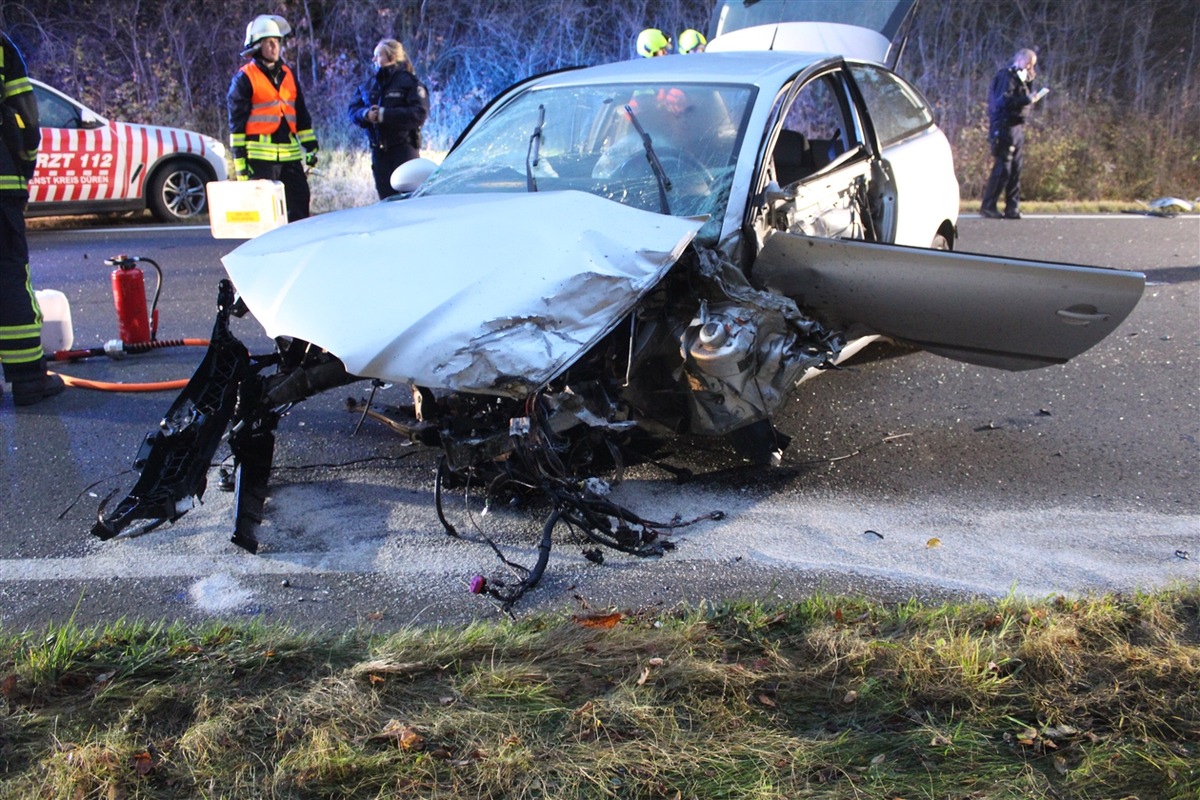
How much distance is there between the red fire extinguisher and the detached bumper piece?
8.46 feet

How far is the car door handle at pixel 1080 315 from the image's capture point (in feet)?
12.2

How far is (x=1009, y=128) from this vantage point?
11758 mm

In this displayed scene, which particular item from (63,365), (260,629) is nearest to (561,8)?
(63,365)

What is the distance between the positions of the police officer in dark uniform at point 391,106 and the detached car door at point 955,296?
592cm

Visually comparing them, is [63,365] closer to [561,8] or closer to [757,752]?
[757,752]

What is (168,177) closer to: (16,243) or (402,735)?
(16,243)

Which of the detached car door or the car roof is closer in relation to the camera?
the detached car door

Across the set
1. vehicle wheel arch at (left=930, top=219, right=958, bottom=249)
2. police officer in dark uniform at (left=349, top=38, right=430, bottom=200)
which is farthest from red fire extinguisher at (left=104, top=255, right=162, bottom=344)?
vehicle wheel arch at (left=930, top=219, right=958, bottom=249)

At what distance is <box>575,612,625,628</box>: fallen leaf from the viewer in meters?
3.15

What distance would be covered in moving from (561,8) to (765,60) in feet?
43.9

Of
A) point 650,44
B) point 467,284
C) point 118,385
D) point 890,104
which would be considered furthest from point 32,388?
point 650,44

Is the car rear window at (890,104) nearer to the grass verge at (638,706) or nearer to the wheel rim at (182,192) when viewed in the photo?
the grass verge at (638,706)

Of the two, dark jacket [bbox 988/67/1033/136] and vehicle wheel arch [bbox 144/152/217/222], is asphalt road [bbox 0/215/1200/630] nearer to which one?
vehicle wheel arch [bbox 144/152/217/222]

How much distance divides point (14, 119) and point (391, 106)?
13.9 feet
